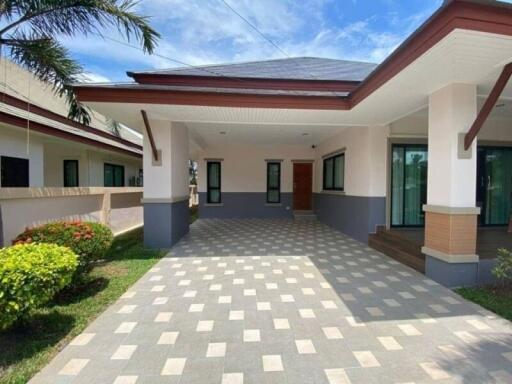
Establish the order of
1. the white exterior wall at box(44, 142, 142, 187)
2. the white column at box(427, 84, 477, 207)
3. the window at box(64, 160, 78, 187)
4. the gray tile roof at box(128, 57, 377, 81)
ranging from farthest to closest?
the window at box(64, 160, 78, 187) < the white exterior wall at box(44, 142, 142, 187) < the gray tile roof at box(128, 57, 377, 81) < the white column at box(427, 84, 477, 207)

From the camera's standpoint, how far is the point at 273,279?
4.28 m

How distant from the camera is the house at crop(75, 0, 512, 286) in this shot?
3.53 meters

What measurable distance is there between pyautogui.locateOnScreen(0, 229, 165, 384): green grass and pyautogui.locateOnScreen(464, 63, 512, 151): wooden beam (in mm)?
5113

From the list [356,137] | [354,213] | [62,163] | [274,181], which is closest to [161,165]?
[356,137]

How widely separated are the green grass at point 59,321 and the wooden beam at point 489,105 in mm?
5113

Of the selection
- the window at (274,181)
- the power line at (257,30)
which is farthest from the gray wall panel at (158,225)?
the window at (274,181)

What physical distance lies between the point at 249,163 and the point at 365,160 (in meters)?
5.68

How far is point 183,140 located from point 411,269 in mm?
5773

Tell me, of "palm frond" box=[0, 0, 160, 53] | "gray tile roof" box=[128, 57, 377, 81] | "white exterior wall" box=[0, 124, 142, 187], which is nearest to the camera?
"palm frond" box=[0, 0, 160, 53]

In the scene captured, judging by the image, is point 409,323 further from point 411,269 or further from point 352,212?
point 352,212

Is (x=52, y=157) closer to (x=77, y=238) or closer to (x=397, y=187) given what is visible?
(x=77, y=238)

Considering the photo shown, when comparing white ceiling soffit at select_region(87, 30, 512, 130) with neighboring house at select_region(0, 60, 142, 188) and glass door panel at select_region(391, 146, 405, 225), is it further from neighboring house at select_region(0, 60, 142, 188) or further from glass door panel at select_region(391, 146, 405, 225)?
neighboring house at select_region(0, 60, 142, 188)

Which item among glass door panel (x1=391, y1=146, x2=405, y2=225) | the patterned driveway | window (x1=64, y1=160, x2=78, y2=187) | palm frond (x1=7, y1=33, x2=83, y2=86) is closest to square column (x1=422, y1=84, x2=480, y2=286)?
the patterned driveway

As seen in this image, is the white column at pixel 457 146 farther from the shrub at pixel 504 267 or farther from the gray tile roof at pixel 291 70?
the gray tile roof at pixel 291 70
